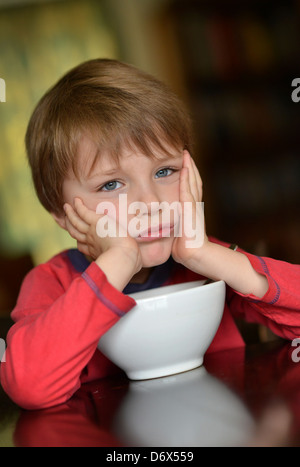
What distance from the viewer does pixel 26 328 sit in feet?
2.95

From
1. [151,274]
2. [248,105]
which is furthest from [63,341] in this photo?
[248,105]

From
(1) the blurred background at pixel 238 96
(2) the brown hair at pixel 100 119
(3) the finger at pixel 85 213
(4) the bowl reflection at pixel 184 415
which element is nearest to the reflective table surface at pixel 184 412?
(4) the bowl reflection at pixel 184 415

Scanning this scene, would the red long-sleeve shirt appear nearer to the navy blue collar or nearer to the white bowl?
the white bowl

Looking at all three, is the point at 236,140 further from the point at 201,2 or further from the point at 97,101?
the point at 97,101

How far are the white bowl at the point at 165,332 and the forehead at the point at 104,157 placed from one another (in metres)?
0.27

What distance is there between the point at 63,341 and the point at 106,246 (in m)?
0.18

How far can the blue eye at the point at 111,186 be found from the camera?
1089mm

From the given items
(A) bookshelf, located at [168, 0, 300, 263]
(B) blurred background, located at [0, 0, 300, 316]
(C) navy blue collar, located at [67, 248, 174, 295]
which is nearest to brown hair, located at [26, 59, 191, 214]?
(C) navy blue collar, located at [67, 248, 174, 295]

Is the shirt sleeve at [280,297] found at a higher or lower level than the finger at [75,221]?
lower

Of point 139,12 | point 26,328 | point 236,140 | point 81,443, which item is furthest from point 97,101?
point 139,12

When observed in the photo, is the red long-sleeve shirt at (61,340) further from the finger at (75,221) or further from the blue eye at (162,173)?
the blue eye at (162,173)

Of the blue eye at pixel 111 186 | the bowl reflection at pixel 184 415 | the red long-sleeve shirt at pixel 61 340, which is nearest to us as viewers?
the bowl reflection at pixel 184 415

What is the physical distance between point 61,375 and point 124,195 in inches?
13.8

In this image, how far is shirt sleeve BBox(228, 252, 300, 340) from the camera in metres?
0.99
